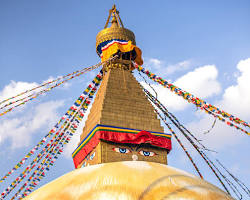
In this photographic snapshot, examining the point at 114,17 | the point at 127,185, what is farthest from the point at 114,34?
the point at 127,185

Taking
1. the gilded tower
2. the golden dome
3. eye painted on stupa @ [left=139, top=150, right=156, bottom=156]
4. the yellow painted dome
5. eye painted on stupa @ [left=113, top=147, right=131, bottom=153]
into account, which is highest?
the golden dome

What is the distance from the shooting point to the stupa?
280 inches

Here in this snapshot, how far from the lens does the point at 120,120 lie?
40.3 ft

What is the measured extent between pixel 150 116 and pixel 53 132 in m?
→ 3.98

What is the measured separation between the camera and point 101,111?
40.2 feet

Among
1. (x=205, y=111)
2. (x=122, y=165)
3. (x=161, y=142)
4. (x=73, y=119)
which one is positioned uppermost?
(x=73, y=119)

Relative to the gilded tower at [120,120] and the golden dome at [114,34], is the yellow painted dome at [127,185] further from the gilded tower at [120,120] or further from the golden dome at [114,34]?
the golden dome at [114,34]

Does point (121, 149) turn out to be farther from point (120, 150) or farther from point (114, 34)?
point (114, 34)

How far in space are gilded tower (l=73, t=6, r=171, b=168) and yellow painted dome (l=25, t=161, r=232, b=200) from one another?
11.5 feet

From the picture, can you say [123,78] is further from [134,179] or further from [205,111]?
[134,179]

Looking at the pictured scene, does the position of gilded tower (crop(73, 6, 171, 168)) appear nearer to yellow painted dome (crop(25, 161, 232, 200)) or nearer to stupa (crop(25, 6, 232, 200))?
stupa (crop(25, 6, 232, 200))

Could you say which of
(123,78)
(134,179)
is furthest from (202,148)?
(134,179)

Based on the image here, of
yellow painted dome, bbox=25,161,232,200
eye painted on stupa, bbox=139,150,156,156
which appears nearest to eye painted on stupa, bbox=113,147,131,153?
eye painted on stupa, bbox=139,150,156,156

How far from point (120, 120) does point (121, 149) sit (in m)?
1.08
